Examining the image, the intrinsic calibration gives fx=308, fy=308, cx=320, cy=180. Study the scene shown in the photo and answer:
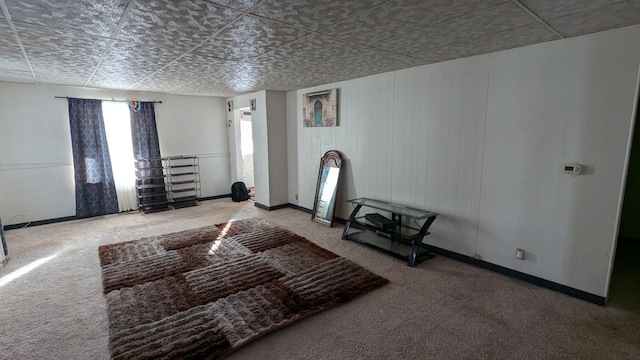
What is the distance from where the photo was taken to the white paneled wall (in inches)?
94.5

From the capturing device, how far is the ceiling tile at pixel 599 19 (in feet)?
6.22

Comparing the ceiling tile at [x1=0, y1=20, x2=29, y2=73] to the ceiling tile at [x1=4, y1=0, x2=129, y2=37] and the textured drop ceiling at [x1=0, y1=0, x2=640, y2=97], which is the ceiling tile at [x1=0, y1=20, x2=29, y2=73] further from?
the ceiling tile at [x1=4, y1=0, x2=129, y2=37]

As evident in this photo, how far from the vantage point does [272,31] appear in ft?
7.27

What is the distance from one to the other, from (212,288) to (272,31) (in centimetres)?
226

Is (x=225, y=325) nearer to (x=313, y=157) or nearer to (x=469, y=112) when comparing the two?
(x=469, y=112)

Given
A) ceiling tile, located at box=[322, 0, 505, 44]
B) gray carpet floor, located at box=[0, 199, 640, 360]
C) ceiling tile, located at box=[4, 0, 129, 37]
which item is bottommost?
gray carpet floor, located at box=[0, 199, 640, 360]

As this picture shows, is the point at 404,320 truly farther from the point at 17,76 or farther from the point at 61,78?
the point at 17,76

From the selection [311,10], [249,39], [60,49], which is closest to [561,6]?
[311,10]

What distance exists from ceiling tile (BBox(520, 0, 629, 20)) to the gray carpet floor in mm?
2165

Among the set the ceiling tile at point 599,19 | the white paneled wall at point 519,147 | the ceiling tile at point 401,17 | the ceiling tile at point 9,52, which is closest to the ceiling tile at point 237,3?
the ceiling tile at point 401,17

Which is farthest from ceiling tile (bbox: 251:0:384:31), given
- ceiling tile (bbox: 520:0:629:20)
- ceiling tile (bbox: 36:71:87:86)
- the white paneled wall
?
ceiling tile (bbox: 36:71:87:86)

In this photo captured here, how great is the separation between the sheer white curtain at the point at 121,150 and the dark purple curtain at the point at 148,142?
0.32 feet

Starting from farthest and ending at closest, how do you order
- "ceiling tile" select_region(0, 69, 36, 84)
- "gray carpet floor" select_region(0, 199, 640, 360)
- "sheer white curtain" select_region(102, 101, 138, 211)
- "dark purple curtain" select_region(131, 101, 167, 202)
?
"dark purple curtain" select_region(131, 101, 167, 202), "sheer white curtain" select_region(102, 101, 138, 211), "ceiling tile" select_region(0, 69, 36, 84), "gray carpet floor" select_region(0, 199, 640, 360)

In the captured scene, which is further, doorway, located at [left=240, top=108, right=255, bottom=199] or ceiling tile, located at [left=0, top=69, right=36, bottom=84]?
doorway, located at [left=240, top=108, right=255, bottom=199]
